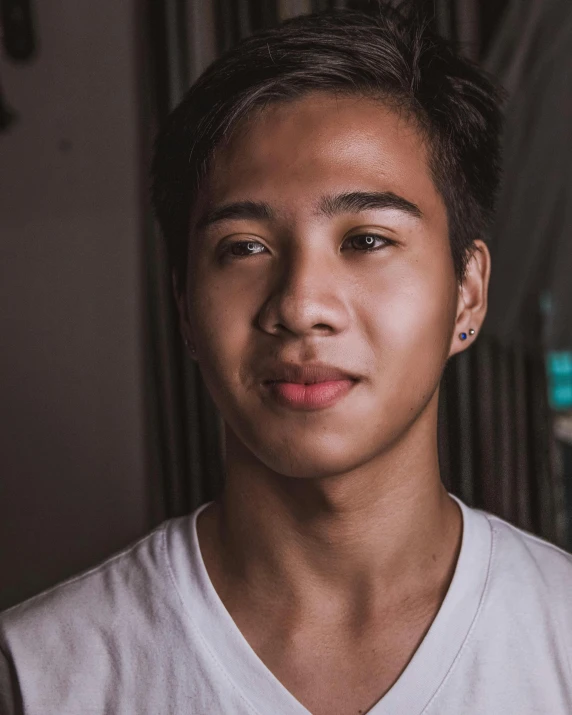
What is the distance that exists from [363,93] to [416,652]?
0.72 metres

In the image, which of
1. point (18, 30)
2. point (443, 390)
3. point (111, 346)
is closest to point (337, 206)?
point (443, 390)

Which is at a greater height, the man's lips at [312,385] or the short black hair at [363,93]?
the short black hair at [363,93]

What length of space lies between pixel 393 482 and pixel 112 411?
1.64 metres

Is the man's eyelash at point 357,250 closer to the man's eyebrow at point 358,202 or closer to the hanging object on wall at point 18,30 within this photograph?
the man's eyebrow at point 358,202

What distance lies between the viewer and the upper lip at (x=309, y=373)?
1.01m

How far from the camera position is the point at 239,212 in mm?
1076

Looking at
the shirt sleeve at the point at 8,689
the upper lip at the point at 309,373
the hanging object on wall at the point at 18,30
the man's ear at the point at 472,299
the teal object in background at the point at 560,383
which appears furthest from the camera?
the hanging object on wall at the point at 18,30

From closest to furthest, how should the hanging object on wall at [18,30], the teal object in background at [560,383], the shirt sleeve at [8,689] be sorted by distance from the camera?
1. the shirt sleeve at [8,689]
2. the teal object in background at [560,383]
3. the hanging object on wall at [18,30]

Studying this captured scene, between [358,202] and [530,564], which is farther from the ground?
[358,202]

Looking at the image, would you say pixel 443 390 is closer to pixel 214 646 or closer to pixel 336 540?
pixel 336 540

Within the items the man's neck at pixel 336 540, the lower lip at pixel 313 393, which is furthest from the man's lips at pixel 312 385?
the man's neck at pixel 336 540

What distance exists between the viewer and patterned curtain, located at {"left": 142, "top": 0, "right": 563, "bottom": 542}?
1938 mm

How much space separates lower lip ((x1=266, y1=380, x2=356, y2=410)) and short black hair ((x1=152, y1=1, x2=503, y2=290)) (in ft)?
0.95

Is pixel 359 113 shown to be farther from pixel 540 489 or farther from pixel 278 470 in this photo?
pixel 540 489
